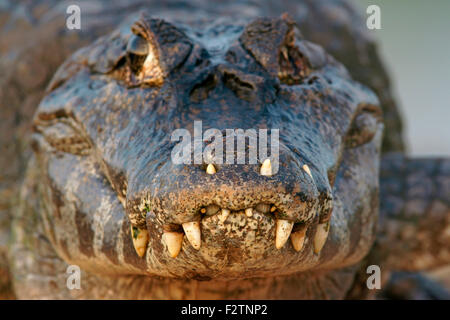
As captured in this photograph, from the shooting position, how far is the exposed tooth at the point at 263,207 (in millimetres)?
2080

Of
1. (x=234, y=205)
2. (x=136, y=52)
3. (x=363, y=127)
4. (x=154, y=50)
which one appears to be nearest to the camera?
(x=234, y=205)

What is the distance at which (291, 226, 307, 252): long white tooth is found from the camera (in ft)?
7.39

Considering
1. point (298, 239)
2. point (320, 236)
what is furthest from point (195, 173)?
point (320, 236)

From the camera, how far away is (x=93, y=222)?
2.87 metres

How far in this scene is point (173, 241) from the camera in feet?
7.26

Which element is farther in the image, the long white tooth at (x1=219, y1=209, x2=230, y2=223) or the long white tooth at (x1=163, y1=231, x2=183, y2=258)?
the long white tooth at (x1=163, y1=231, x2=183, y2=258)

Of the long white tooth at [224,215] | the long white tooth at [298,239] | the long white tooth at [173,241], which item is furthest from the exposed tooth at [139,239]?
the long white tooth at [298,239]

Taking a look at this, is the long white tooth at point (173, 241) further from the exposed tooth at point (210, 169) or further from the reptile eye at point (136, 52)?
the reptile eye at point (136, 52)

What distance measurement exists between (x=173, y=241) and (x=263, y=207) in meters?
0.34

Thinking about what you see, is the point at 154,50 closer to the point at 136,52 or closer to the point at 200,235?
the point at 136,52

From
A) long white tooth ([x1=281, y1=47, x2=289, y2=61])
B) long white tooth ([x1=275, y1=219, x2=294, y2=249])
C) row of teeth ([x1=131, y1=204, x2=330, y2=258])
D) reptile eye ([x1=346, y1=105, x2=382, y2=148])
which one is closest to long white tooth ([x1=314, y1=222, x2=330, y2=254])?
row of teeth ([x1=131, y1=204, x2=330, y2=258])

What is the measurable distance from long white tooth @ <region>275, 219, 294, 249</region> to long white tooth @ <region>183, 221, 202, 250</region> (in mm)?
253

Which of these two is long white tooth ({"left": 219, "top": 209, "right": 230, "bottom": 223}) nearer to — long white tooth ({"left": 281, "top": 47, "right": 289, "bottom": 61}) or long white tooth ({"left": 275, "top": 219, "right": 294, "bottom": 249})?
long white tooth ({"left": 275, "top": 219, "right": 294, "bottom": 249})

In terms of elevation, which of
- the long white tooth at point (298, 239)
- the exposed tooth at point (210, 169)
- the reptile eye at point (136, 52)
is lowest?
the long white tooth at point (298, 239)
